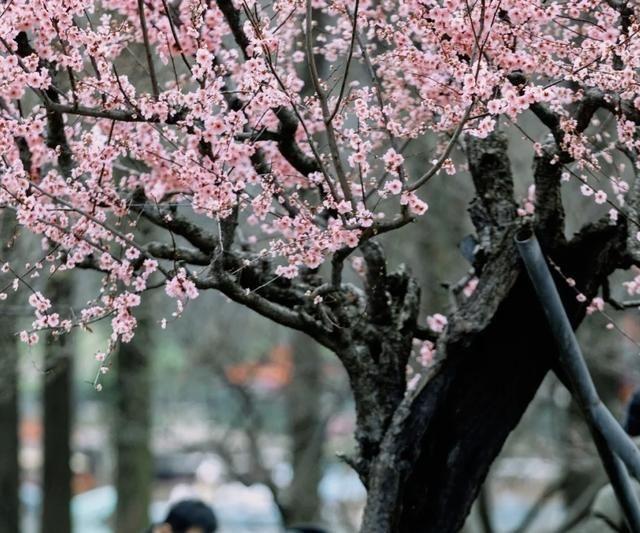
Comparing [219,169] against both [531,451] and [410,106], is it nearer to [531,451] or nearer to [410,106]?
[410,106]

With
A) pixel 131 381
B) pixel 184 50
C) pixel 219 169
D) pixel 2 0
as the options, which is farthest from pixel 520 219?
pixel 131 381

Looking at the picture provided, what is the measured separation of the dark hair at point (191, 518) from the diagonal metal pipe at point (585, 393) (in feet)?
7.41

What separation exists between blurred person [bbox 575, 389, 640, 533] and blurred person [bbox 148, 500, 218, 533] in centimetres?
221

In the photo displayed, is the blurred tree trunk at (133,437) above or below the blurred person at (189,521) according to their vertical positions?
above

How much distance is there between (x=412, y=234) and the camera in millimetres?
13977

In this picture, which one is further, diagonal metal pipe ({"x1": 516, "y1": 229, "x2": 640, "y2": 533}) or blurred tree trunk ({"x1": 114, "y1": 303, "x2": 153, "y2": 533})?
blurred tree trunk ({"x1": 114, "y1": 303, "x2": 153, "y2": 533})

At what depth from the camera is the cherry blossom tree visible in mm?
5012

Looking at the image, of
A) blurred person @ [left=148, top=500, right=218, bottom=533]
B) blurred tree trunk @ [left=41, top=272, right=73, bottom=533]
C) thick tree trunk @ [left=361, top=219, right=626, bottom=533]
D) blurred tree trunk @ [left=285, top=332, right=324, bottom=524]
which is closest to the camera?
thick tree trunk @ [left=361, top=219, right=626, bottom=533]

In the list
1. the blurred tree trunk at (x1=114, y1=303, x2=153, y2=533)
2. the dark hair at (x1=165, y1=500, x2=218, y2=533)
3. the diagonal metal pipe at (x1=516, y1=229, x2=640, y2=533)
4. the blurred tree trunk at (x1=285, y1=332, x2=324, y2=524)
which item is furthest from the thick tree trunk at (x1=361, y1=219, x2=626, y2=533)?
the blurred tree trunk at (x1=114, y1=303, x2=153, y2=533)

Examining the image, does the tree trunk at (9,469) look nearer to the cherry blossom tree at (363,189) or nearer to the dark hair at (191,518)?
the dark hair at (191,518)

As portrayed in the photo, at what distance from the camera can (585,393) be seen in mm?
5629

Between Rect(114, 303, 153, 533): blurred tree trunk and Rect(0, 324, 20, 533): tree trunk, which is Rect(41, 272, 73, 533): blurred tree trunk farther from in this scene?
Rect(114, 303, 153, 533): blurred tree trunk

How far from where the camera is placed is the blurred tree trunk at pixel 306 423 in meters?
→ 14.4

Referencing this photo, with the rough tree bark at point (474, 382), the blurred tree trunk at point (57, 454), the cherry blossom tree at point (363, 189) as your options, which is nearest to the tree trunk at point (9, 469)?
the blurred tree trunk at point (57, 454)
